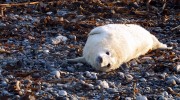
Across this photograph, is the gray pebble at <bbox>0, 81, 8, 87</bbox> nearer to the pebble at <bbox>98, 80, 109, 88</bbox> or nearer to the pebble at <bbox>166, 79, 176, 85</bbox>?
the pebble at <bbox>98, 80, 109, 88</bbox>

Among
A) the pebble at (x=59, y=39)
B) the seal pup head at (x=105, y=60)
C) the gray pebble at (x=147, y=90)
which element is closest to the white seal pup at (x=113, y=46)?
the seal pup head at (x=105, y=60)

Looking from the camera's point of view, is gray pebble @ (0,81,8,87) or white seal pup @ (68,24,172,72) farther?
white seal pup @ (68,24,172,72)

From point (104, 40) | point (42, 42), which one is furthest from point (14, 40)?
point (104, 40)

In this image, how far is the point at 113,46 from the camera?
18.9 ft

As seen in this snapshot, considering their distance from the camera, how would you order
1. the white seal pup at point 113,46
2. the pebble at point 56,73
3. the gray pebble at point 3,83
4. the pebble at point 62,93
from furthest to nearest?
the white seal pup at point 113,46 < the pebble at point 56,73 < the gray pebble at point 3,83 < the pebble at point 62,93

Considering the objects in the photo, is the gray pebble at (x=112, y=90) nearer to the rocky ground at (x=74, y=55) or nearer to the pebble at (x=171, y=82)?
the rocky ground at (x=74, y=55)

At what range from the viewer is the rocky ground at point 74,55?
16.5 feet

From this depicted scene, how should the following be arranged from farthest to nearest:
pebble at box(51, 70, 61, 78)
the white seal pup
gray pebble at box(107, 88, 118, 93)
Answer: the white seal pup → pebble at box(51, 70, 61, 78) → gray pebble at box(107, 88, 118, 93)

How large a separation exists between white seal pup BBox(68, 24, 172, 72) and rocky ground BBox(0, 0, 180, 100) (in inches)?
4.0

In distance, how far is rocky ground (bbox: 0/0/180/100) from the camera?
5043 millimetres

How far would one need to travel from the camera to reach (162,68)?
232 inches

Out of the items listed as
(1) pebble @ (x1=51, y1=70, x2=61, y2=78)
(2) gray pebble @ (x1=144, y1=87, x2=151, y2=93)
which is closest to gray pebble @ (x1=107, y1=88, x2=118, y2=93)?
(2) gray pebble @ (x1=144, y1=87, x2=151, y2=93)

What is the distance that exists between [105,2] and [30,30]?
2.09m

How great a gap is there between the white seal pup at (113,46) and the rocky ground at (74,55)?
0.34ft
